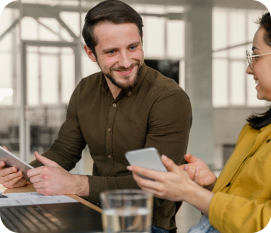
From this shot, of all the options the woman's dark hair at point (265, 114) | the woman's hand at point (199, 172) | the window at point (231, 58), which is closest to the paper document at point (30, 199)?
the woman's hand at point (199, 172)

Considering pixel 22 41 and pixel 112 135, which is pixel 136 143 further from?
pixel 22 41

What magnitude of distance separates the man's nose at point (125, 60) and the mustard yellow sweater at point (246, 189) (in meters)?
0.74

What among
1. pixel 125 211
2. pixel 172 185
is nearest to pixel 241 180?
pixel 172 185

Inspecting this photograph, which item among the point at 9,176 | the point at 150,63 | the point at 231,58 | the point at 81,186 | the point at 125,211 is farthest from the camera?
the point at 231,58

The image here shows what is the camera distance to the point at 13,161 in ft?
5.97

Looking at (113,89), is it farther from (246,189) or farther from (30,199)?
(246,189)

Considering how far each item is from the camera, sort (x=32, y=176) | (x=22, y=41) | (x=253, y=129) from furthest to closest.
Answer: (x=22, y=41), (x=32, y=176), (x=253, y=129)

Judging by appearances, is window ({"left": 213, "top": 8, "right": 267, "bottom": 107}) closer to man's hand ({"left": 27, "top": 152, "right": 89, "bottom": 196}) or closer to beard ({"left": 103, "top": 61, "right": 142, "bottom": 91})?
beard ({"left": 103, "top": 61, "right": 142, "bottom": 91})

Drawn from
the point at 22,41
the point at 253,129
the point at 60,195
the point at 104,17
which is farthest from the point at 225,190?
the point at 22,41

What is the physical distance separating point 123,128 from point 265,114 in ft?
2.56

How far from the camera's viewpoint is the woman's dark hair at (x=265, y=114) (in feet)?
4.35

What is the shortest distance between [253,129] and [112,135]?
2.57 ft

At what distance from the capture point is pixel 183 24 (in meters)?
7.32

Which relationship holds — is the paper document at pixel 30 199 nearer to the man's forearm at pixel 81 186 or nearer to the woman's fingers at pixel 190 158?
the man's forearm at pixel 81 186
